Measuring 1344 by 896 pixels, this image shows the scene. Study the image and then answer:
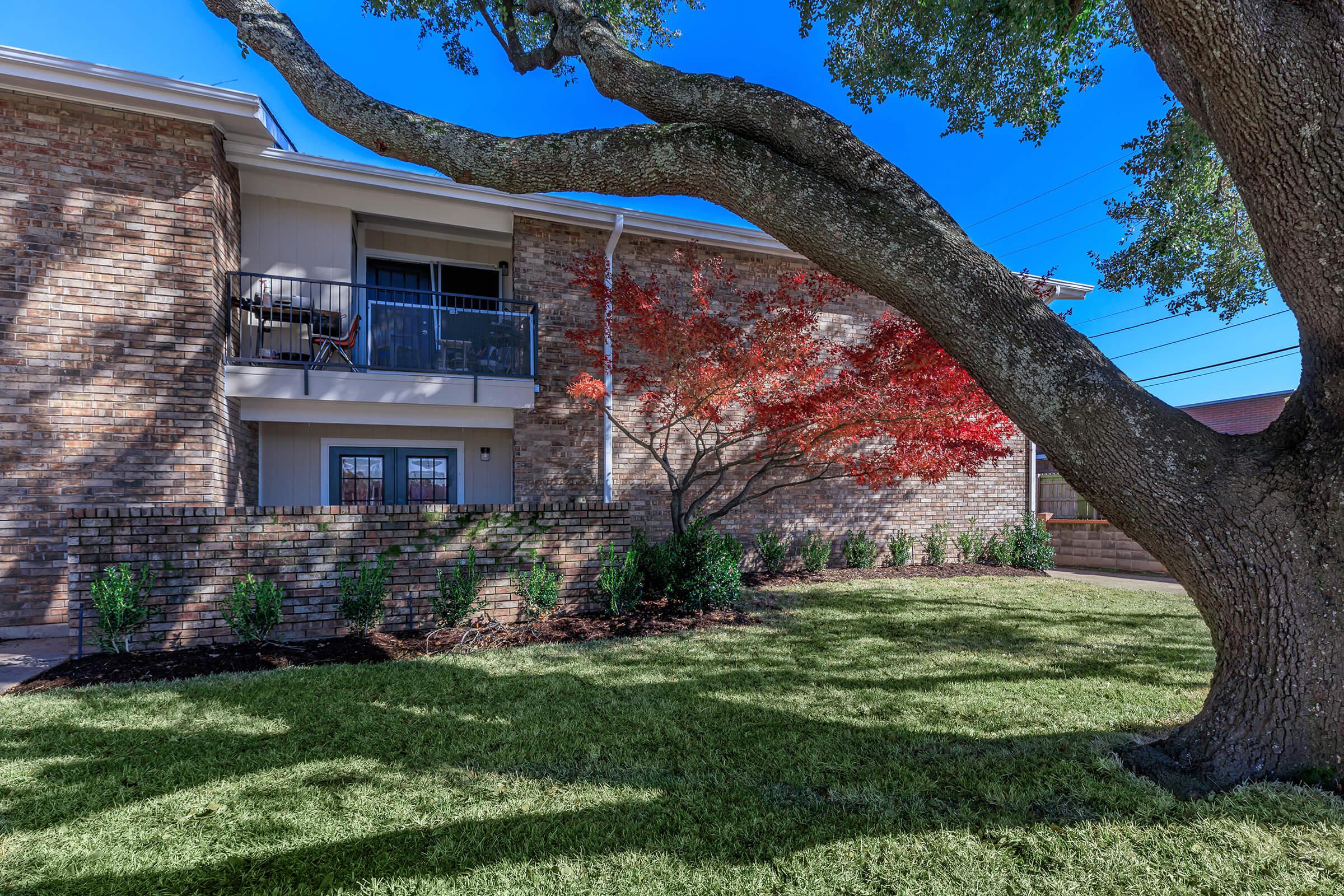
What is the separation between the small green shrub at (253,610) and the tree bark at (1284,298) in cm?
489

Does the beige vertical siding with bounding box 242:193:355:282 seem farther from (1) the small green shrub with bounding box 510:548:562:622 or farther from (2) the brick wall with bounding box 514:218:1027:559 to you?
(1) the small green shrub with bounding box 510:548:562:622

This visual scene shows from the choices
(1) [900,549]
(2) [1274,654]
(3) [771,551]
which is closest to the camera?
(2) [1274,654]

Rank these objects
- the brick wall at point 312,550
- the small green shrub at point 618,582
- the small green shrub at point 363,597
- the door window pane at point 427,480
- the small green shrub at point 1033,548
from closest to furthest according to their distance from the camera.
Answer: the brick wall at point 312,550, the small green shrub at point 363,597, the small green shrub at point 618,582, the door window pane at point 427,480, the small green shrub at point 1033,548

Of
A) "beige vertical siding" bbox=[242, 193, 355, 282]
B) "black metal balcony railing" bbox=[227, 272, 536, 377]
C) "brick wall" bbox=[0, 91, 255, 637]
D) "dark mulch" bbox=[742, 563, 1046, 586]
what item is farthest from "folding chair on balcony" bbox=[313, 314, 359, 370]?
"dark mulch" bbox=[742, 563, 1046, 586]

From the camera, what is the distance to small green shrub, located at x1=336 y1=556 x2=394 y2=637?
18.7 ft

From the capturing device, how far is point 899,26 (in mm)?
6645

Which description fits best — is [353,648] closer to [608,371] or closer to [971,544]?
[608,371]

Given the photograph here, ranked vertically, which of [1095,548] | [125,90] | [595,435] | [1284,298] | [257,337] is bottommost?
[1095,548]

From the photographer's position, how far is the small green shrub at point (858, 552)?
1012cm

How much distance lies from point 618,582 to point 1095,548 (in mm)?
10440

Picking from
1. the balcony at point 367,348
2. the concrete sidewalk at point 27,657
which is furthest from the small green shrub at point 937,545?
the concrete sidewalk at point 27,657

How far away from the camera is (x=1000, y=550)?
1089cm

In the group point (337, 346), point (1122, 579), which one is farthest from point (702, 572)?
point (1122, 579)

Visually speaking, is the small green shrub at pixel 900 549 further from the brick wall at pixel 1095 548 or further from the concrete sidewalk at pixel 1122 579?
the brick wall at pixel 1095 548
